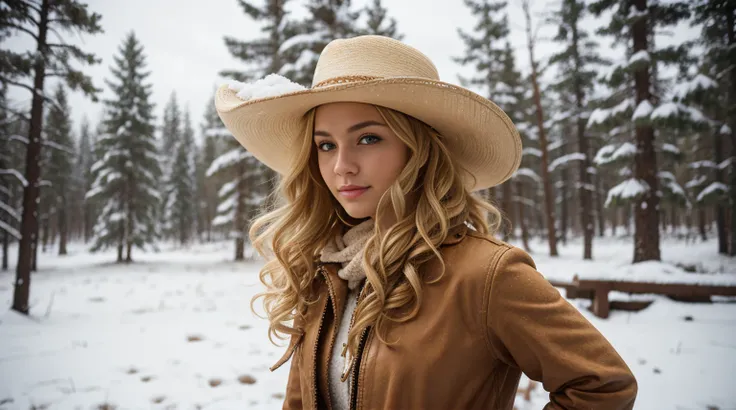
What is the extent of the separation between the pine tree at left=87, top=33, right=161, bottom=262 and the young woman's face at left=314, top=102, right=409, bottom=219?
25.6 meters

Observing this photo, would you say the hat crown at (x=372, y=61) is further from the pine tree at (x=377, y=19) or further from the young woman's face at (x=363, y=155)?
the pine tree at (x=377, y=19)

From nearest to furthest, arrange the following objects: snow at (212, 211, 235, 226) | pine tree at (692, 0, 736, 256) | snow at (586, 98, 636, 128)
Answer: pine tree at (692, 0, 736, 256) → snow at (586, 98, 636, 128) → snow at (212, 211, 235, 226)

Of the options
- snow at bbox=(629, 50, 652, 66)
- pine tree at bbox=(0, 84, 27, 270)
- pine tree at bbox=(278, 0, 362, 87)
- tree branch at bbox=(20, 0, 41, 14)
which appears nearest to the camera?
tree branch at bbox=(20, 0, 41, 14)

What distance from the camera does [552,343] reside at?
1063mm

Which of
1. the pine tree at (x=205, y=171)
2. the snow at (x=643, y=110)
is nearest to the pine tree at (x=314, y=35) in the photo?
the snow at (x=643, y=110)

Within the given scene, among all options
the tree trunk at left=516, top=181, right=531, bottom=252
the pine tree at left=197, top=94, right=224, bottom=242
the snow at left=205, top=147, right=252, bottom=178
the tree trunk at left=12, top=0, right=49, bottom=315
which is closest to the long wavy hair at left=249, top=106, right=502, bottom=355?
the tree trunk at left=12, top=0, right=49, bottom=315

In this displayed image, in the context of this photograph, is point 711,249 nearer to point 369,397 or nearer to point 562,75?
point 562,75

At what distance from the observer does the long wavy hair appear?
1.34 metres

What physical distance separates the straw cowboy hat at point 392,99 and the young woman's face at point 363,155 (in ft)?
0.24

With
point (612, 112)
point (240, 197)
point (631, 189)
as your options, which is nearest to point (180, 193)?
point (240, 197)

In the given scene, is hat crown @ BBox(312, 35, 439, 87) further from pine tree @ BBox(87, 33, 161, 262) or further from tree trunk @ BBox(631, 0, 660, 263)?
pine tree @ BBox(87, 33, 161, 262)

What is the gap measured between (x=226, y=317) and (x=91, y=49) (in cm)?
777

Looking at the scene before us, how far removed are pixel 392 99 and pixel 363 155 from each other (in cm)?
27

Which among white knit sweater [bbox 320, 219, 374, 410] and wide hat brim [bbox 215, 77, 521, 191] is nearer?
wide hat brim [bbox 215, 77, 521, 191]
